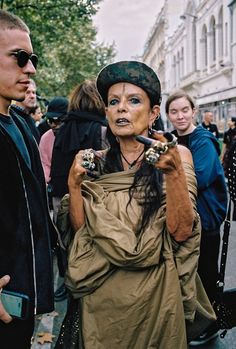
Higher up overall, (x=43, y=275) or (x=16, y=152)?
(x=16, y=152)

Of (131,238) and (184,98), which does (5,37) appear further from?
(184,98)

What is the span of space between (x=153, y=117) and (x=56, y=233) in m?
0.78

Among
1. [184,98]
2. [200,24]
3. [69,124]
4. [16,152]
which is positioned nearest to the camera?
[16,152]

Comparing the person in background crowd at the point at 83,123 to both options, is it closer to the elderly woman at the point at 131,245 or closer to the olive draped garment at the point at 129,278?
the elderly woman at the point at 131,245

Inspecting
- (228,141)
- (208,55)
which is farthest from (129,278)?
(208,55)

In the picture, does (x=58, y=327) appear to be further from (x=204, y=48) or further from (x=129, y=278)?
(x=204, y=48)

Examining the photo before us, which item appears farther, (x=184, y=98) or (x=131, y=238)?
(x=184, y=98)

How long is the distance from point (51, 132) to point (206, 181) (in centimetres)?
237

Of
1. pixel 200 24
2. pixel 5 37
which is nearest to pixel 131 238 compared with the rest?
pixel 5 37

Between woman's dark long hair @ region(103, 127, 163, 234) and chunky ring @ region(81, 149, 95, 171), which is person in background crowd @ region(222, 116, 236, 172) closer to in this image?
woman's dark long hair @ region(103, 127, 163, 234)

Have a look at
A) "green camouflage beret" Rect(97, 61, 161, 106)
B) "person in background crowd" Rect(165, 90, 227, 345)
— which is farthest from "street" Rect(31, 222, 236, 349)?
"green camouflage beret" Rect(97, 61, 161, 106)

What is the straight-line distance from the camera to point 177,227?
206 cm

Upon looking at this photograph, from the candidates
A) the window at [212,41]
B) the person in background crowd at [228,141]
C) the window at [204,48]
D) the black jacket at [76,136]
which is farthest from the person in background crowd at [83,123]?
the window at [204,48]

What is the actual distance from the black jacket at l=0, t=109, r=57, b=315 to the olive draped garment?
0.14 meters
